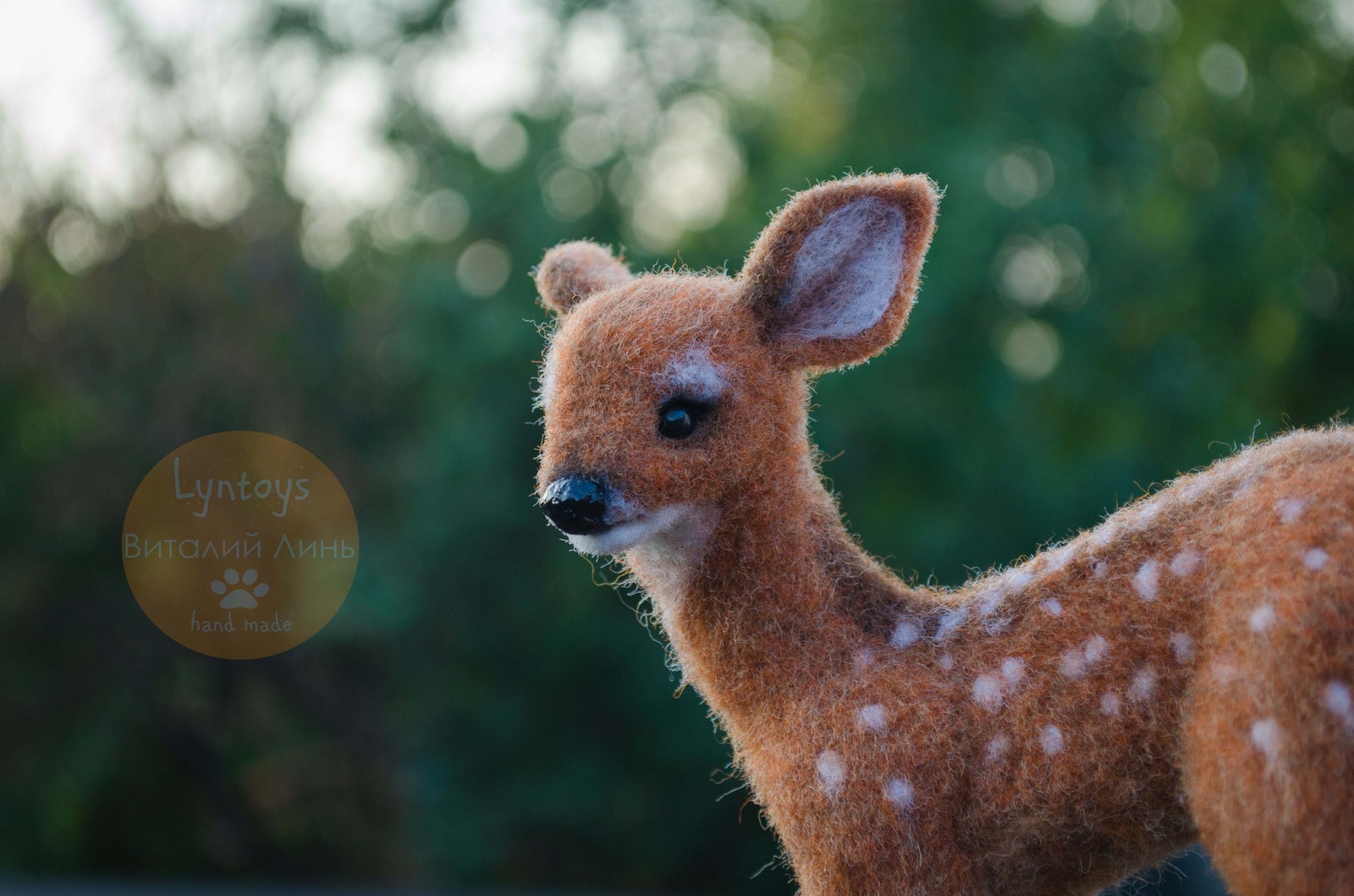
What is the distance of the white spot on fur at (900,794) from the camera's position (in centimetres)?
155

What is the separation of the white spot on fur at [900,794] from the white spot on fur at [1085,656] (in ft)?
0.97

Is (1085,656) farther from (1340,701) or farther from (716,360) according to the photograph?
(716,360)

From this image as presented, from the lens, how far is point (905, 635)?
68.8 inches

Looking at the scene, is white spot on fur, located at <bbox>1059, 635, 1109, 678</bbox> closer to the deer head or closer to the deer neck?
the deer neck

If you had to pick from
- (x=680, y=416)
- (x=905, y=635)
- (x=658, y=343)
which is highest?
(x=658, y=343)

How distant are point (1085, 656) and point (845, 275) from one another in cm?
75

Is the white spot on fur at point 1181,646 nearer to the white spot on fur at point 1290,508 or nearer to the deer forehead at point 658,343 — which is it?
the white spot on fur at point 1290,508

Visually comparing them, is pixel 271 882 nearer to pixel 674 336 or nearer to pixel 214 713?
pixel 214 713

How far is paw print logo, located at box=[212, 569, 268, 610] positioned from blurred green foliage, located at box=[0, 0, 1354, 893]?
401cm

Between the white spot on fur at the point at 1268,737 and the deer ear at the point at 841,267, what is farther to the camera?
the deer ear at the point at 841,267

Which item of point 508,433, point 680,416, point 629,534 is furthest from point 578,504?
point 508,433

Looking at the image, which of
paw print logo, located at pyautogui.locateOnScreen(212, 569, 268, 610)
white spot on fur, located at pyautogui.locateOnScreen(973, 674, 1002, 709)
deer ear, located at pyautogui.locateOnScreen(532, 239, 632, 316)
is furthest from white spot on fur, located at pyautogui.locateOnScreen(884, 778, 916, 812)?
paw print logo, located at pyautogui.locateOnScreen(212, 569, 268, 610)

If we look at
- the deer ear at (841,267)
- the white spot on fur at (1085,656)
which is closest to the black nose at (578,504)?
the deer ear at (841,267)

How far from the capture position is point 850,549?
6.08 ft
